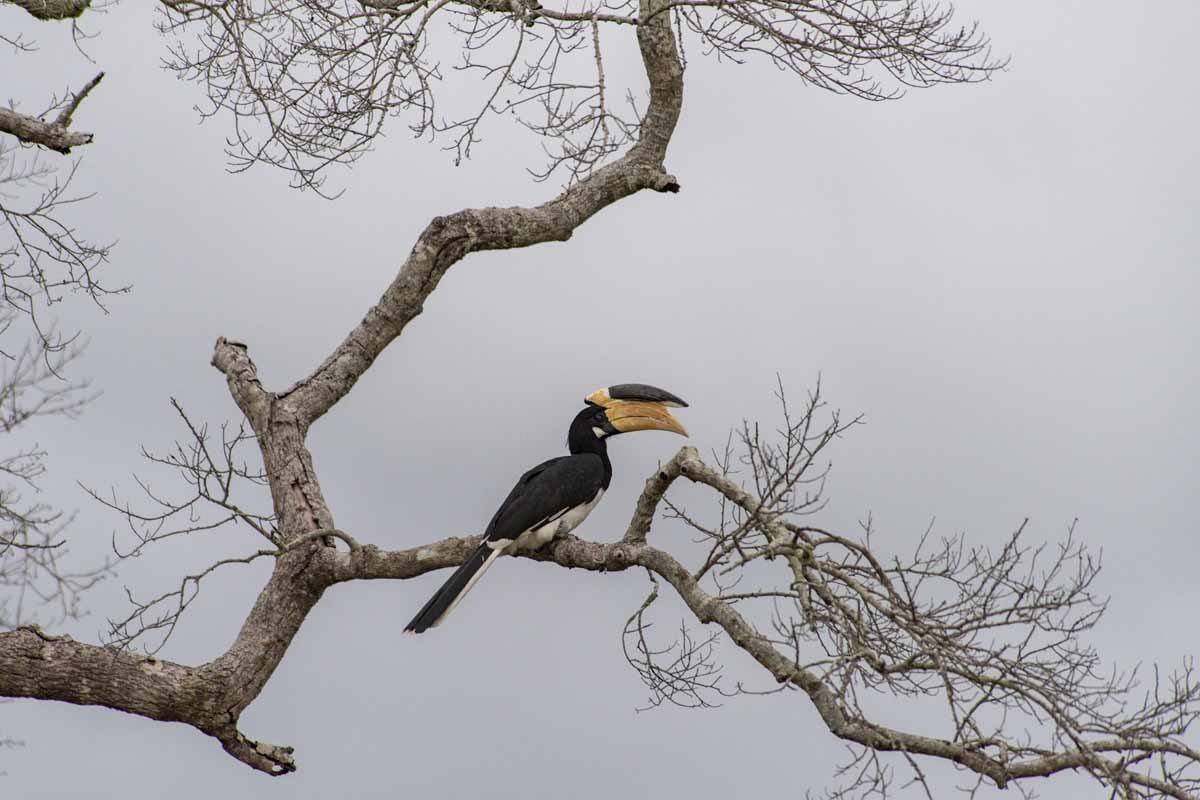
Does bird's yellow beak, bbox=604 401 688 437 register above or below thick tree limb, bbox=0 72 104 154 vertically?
below

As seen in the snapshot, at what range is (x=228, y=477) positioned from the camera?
7172 mm

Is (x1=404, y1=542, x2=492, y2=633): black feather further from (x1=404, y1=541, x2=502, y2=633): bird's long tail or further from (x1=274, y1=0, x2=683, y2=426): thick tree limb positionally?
(x1=274, y1=0, x2=683, y2=426): thick tree limb

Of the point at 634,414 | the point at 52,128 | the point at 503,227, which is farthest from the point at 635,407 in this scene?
the point at 52,128

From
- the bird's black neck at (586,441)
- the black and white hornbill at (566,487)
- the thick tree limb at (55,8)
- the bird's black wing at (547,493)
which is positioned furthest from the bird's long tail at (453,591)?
the thick tree limb at (55,8)

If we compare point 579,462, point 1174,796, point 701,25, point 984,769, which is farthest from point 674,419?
point 1174,796

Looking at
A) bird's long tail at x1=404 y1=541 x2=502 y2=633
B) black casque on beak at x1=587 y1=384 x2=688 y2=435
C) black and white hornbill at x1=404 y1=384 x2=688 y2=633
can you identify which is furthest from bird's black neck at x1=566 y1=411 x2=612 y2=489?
bird's long tail at x1=404 y1=541 x2=502 y2=633

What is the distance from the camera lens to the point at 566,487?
26.8 feet

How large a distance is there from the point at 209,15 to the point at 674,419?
3.89 meters

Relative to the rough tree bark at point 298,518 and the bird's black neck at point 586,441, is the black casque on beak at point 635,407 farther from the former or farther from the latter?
the rough tree bark at point 298,518

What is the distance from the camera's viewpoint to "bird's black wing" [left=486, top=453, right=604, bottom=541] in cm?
784

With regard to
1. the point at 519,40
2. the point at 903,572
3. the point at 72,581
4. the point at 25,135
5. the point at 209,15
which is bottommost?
the point at 903,572

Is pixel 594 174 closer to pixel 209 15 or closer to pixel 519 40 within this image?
pixel 519 40

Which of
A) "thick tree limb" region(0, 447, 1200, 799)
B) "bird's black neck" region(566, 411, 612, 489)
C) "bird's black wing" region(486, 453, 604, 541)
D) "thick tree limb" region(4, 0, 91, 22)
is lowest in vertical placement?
"thick tree limb" region(0, 447, 1200, 799)

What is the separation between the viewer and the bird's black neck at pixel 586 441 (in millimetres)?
8859
